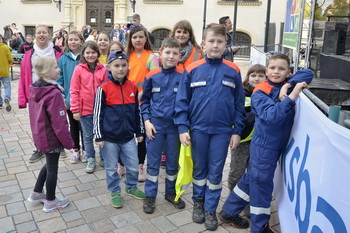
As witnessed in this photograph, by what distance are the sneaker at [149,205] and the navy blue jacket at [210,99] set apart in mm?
857

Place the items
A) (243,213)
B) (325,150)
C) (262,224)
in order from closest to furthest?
(325,150), (262,224), (243,213)

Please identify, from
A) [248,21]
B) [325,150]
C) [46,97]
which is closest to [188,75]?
[46,97]

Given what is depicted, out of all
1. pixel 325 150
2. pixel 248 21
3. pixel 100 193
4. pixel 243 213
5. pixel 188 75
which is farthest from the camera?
pixel 248 21

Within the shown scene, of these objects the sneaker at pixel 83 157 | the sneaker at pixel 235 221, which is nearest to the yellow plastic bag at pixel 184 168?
the sneaker at pixel 235 221

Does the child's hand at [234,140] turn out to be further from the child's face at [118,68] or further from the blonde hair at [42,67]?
the blonde hair at [42,67]

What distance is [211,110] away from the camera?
3119 mm

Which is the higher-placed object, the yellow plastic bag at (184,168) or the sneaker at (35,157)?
the yellow plastic bag at (184,168)

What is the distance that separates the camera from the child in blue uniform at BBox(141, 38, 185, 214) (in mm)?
3400

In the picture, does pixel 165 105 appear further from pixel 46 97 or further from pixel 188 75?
pixel 46 97

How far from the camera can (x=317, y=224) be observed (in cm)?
203

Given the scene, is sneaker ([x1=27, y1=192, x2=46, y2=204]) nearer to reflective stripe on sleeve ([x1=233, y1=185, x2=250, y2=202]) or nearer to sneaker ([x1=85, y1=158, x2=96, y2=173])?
sneaker ([x1=85, y1=158, x2=96, y2=173])

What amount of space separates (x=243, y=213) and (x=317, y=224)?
5.24 feet

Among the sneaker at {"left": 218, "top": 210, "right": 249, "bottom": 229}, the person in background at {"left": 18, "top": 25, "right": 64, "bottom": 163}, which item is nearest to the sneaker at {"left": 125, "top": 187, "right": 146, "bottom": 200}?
the sneaker at {"left": 218, "top": 210, "right": 249, "bottom": 229}

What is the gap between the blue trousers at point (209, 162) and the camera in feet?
10.5
